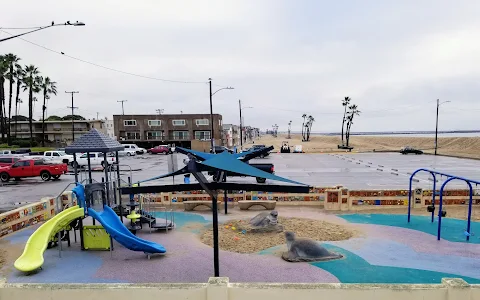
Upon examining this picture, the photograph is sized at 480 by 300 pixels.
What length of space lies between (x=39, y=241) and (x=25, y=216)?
5474 mm

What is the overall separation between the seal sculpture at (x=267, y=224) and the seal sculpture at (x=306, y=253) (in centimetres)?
272

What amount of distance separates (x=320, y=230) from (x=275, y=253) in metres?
3.27

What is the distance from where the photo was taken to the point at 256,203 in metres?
17.6

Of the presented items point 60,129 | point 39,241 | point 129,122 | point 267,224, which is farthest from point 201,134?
point 39,241

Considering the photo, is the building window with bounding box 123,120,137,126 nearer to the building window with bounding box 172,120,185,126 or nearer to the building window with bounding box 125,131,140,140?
the building window with bounding box 125,131,140,140

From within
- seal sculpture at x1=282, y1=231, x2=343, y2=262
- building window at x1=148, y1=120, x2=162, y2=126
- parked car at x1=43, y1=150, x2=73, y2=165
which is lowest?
seal sculpture at x1=282, y1=231, x2=343, y2=262

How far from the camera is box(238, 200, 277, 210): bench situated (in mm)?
17406

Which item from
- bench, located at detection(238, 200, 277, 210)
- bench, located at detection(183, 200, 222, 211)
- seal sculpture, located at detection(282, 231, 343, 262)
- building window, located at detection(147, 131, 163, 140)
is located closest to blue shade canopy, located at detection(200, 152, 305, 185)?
seal sculpture, located at detection(282, 231, 343, 262)

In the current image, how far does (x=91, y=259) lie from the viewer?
36.0 ft

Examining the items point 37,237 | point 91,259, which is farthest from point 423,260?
point 37,237

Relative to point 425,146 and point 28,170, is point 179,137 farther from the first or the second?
point 425,146

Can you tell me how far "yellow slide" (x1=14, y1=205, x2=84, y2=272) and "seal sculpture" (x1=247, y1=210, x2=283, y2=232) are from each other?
6.91 meters

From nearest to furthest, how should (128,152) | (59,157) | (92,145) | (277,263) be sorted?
(277,263) → (92,145) → (59,157) → (128,152)

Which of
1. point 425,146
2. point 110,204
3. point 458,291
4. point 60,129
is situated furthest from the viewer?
point 425,146
